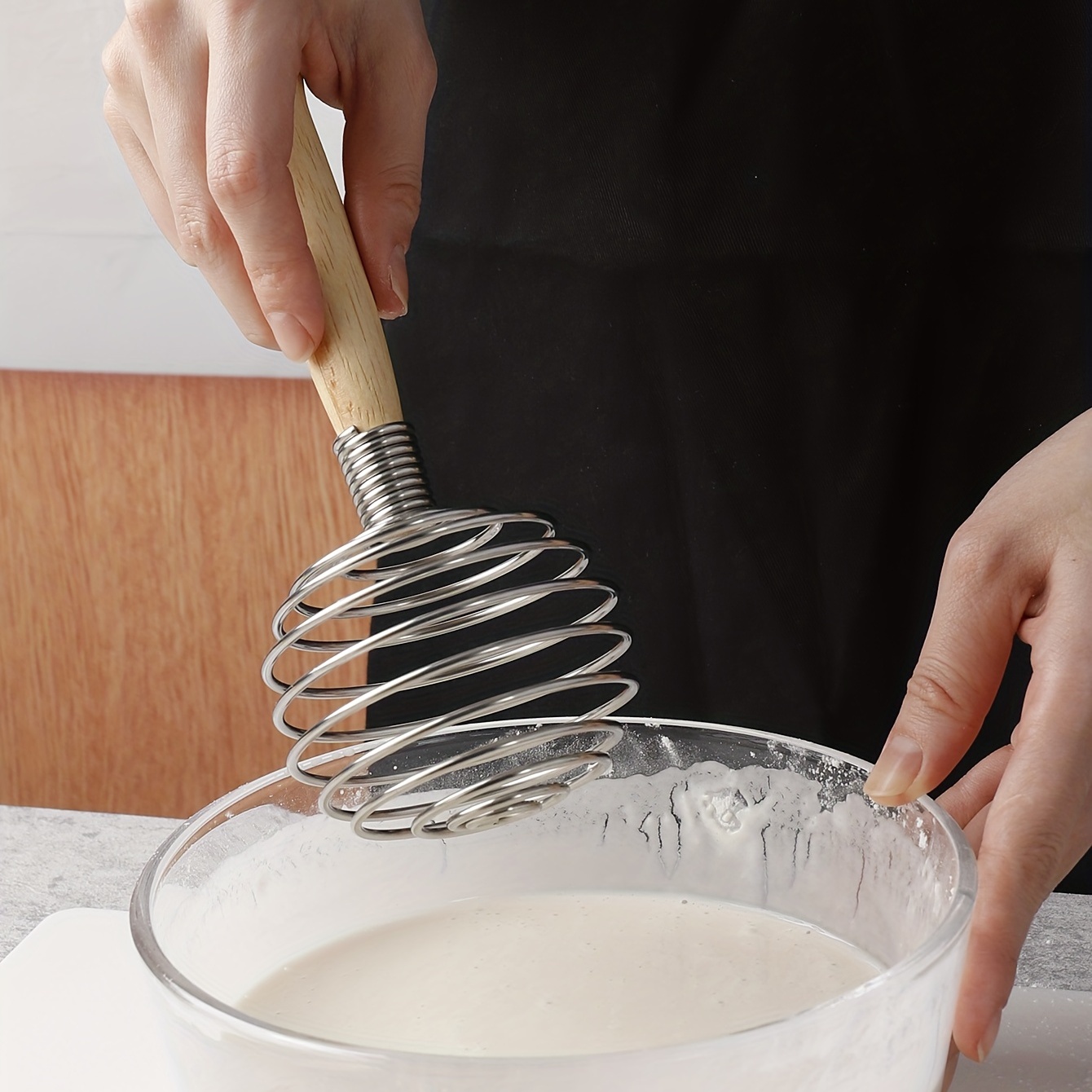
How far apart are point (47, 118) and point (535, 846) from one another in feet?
3.07

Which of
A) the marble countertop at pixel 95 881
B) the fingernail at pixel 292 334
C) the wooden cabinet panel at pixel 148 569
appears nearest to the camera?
the fingernail at pixel 292 334

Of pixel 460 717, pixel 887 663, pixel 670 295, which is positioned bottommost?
pixel 887 663

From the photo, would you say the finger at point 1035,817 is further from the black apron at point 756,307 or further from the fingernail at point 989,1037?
the black apron at point 756,307

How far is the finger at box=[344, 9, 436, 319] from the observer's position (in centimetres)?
47

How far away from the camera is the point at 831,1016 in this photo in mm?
293

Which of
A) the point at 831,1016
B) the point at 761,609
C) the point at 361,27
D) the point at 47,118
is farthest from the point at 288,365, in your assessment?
the point at 831,1016

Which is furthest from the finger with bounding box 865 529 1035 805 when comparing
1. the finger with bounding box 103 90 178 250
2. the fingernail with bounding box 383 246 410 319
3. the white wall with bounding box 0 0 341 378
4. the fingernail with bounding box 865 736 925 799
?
the white wall with bounding box 0 0 341 378

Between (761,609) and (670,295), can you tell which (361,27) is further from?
(761,609)

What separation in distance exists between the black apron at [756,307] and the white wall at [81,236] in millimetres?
437

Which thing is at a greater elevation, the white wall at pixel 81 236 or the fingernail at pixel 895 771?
the white wall at pixel 81 236

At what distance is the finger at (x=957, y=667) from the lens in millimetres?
404

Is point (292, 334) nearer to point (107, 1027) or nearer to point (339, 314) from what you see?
point (339, 314)

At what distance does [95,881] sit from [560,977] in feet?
0.94

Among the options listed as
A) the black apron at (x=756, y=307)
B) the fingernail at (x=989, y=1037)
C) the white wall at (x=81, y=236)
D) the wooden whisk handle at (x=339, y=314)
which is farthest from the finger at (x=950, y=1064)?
the white wall at (x=81, y=236)
